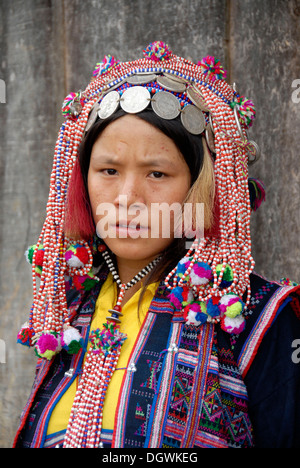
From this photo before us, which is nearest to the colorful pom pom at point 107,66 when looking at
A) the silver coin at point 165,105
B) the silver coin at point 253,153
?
the silver coin at point 165,105

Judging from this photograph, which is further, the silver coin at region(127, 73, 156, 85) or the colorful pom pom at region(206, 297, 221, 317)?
the silver coin at region(127, 73, 156, 85)

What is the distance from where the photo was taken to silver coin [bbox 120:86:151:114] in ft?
4.34

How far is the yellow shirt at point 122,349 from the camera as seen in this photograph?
127 centimetres

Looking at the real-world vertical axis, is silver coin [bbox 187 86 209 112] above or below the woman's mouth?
above

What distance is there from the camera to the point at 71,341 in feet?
4.50

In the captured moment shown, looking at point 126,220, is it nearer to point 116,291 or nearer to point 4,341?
point 116,291

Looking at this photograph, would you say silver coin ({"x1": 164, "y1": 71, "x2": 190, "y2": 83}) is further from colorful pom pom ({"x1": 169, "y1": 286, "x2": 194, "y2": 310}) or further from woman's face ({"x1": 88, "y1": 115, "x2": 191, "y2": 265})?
colorful pom pom ({"x1": 169, "y1": 286, "x2": 194, "y2": 310})

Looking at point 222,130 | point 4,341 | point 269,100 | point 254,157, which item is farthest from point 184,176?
point 4,341

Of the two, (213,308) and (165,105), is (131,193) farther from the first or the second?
(213,308)

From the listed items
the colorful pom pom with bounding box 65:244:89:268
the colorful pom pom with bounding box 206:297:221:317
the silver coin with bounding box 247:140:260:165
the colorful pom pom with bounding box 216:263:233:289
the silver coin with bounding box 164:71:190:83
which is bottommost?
the colorful pom pom with bounding box 206:297:221:317

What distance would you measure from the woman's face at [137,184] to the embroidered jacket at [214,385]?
0.74 feet
